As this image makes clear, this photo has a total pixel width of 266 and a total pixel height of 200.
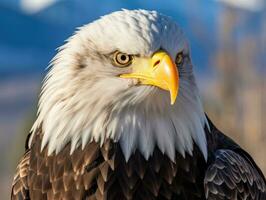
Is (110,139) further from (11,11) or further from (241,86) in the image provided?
(11,11)

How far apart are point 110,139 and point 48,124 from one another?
394mm

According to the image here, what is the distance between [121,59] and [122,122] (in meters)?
0.37

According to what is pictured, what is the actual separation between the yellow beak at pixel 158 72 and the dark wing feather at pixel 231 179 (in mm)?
750

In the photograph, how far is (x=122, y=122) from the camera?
5086 mm

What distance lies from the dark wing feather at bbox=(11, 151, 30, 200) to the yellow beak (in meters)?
0.94

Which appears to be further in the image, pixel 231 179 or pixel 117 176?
pixel 231 179

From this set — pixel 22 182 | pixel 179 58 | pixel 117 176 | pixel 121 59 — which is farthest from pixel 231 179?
pixel 22 182

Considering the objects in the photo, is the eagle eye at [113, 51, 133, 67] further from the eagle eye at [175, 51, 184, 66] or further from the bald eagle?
the eagle eye at [175, 51, 184, 66]

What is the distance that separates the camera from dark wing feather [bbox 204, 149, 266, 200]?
5270mm

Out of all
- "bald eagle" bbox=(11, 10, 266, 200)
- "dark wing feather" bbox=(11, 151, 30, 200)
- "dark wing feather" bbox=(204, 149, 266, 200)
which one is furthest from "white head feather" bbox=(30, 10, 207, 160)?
"dark wing feather" bbox=(11, 151, 30, 200)

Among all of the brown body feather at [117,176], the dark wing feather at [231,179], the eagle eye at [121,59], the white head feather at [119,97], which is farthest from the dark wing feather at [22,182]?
the dark wing feather at [231,179]

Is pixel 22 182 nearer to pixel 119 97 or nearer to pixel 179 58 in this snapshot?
pixel 119 97

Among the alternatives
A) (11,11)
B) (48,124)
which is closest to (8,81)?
(11,11)

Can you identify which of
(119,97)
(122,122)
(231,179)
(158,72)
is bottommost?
(231,179)
